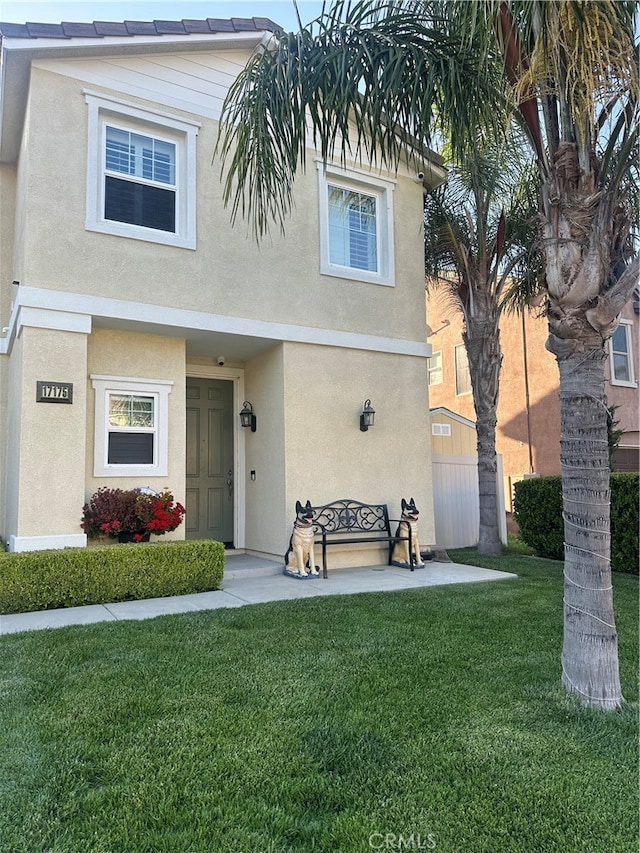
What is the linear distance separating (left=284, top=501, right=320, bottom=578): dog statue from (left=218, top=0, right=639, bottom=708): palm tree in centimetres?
429

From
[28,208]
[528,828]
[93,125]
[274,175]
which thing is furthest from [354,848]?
[93,125]

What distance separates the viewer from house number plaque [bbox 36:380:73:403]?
21.6 ft

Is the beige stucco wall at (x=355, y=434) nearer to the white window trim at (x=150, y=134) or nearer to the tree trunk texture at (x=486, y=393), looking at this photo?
the tree trunk texture at (x=486, y=393)

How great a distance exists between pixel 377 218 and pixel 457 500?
5.51 m

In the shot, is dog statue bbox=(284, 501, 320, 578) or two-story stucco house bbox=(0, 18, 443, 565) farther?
dog statue bbox=(284, 501, 320, 578)

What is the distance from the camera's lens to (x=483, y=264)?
9.58m

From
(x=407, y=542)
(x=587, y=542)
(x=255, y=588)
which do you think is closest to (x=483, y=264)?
(x=407, y=542)

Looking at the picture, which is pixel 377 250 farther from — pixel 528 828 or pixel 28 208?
pixel 528 828

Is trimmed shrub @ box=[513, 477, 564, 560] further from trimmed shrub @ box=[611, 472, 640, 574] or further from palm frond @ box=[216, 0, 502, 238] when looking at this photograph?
palm frond @ box=[216, 0, 502, 238]

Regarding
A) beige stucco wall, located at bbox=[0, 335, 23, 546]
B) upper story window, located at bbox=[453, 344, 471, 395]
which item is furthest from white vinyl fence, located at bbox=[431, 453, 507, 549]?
beige stucco wall, located at bbox=[0, 335, 23, 546]

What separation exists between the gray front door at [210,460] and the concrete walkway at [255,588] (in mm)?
666

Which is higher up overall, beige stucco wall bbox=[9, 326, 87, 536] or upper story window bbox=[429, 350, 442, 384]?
upper story window bbox=[429, 350, 442, 384]

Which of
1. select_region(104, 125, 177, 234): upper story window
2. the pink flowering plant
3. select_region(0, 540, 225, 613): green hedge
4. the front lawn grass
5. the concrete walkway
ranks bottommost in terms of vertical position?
the front lawn grass

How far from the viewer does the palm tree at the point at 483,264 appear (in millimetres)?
9398
